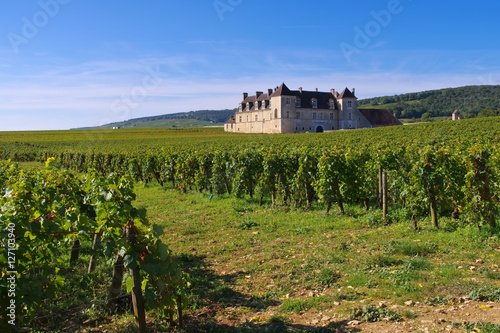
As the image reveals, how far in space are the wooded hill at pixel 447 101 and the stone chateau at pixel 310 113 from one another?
115 feet

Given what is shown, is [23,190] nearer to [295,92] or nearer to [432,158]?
[432,158]

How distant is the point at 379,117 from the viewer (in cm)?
8969

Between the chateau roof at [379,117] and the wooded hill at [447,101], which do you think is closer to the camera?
the chateau roof at [379,117]

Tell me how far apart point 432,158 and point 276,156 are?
593cm

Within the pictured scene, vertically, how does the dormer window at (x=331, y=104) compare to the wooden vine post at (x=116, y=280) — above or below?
above

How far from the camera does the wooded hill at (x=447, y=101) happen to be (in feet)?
360

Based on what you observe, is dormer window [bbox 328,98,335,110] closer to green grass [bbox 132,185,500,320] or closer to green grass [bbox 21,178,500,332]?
green grass [bbox 132,185,500,320]

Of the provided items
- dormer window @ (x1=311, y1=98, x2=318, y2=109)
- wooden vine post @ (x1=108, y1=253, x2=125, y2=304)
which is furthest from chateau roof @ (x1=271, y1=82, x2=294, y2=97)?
wooden vine post @ (x1=108, y1=253, x2=125, y2=304)

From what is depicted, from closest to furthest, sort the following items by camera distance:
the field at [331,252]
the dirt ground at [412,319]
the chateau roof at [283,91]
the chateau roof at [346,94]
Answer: the dirt ground at [412,319] < the field at [331,252] < the chateau roof at [283,91] < the chateau roof at [346,94]

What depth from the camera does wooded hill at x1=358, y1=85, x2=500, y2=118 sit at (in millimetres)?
109750

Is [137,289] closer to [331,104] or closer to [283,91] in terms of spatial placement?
[283,91]

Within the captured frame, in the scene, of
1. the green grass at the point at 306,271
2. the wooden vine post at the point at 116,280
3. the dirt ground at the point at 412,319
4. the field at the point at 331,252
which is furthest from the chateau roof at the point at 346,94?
the wooden vine post at the point at 116,280

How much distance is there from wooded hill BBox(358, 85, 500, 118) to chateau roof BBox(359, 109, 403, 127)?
27007mm

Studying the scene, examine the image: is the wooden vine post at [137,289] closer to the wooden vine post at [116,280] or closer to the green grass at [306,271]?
the green grass at [306,271]
